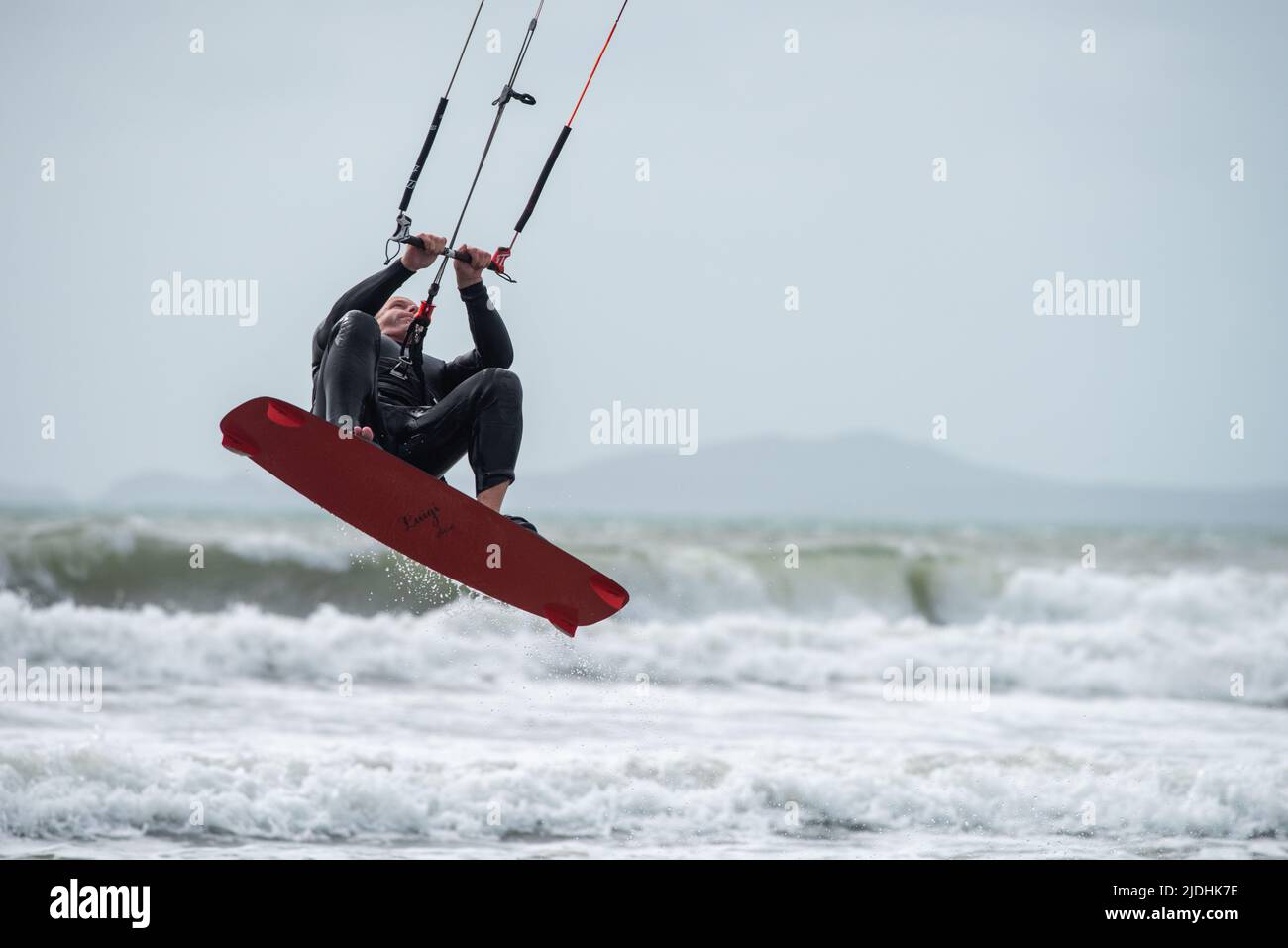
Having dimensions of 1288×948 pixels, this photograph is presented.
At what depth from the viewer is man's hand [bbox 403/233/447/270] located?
6.20m

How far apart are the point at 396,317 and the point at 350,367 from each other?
75 cm

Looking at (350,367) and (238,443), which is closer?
(350,367)

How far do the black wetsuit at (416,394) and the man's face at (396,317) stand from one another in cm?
27

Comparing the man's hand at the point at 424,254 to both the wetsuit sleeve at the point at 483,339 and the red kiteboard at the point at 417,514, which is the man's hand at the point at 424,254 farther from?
the red kiteboard at the point at 417,514

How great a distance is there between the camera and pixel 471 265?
621 centimetres

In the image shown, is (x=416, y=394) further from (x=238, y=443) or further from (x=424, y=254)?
(x=238, y=443)

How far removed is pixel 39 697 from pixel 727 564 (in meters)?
9.75

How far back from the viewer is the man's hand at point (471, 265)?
6.18m

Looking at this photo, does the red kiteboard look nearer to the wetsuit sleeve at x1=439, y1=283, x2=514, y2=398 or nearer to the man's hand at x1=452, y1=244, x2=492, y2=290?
the wetsuit sleeve at x1=439, y1=283, x2=514, y2=398

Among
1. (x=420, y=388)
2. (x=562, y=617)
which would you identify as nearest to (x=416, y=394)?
(x=420, y=388)

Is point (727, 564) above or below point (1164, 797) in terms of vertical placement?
above
